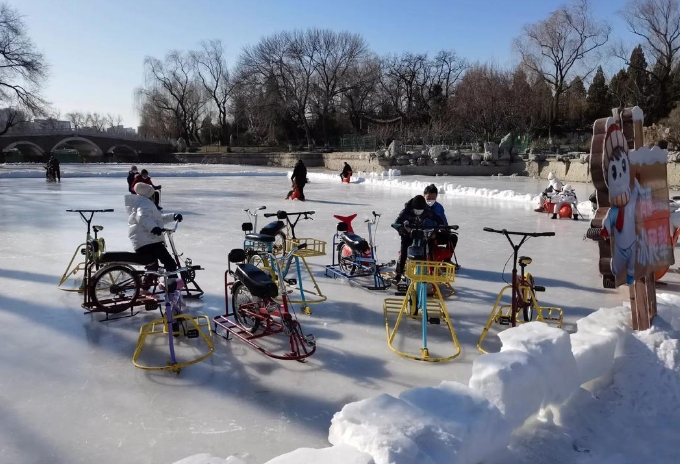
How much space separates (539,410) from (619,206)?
5.16 feet

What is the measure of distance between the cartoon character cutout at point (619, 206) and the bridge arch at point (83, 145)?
6083 centimetres

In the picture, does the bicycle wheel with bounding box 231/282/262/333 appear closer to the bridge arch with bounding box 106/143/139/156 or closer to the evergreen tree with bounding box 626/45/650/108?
the evergreen tree with bounding box 626/45/650/108

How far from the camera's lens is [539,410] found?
3.36 m

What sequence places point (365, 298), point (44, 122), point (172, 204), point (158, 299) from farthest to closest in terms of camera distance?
point (44, 122), point (172, 204), point (365, 298), point (158, 299)

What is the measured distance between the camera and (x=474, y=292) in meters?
6.38

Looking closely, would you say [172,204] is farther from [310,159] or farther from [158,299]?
[310,159]

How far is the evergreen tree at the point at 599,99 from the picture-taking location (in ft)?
152

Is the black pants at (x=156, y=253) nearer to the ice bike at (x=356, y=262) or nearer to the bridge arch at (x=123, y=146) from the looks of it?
the ice bike at (x=356, y=262)

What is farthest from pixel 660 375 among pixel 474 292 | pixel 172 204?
pixel 172 204

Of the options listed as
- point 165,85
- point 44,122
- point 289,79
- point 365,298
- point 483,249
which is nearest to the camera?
point 365,298

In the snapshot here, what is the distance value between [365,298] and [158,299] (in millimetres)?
2158

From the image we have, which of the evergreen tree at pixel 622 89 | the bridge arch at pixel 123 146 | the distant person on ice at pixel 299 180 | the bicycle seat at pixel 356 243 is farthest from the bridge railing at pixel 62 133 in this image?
the bicycle seat at pixel 356 243

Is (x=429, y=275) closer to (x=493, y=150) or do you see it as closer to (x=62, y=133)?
(x=493, y=150)

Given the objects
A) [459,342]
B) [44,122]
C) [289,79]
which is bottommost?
[459,342]
